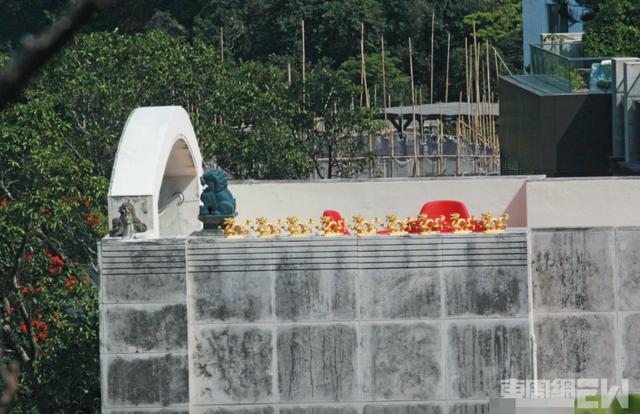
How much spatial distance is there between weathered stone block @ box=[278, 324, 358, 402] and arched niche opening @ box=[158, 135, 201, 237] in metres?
3.18

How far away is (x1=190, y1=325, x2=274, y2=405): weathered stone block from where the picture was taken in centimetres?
770

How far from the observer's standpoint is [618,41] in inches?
679

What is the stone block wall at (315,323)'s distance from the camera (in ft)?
25.1

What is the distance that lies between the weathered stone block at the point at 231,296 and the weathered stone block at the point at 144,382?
40cm

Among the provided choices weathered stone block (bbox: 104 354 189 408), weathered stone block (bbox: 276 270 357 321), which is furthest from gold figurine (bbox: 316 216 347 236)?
weathered stone block (bbox: 104 354 189 408)

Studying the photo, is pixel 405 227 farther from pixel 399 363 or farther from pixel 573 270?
pixel 573 270

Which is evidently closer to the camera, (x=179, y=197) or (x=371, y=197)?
(x=179, y=197)

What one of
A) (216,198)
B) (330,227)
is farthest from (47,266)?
(330,227)

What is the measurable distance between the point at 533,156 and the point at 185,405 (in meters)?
8.90

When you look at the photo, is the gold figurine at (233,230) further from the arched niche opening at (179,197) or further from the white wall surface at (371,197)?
the white wall surface at (371,197)

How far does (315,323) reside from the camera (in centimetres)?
769

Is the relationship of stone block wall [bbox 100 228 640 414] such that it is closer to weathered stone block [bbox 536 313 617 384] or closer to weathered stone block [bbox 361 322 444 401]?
weathered stone block [bbox 361 322 444 401]

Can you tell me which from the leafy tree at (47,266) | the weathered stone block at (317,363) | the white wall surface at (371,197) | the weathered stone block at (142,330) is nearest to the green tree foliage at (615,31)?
the white wall surface at (371,197)

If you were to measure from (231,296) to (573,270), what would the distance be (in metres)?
2.65
